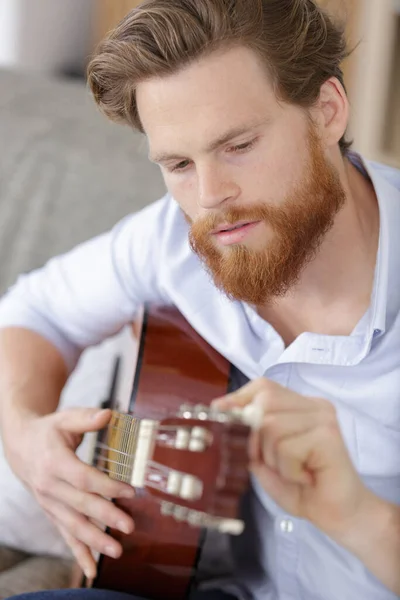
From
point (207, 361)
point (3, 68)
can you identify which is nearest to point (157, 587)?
point (207, 361)

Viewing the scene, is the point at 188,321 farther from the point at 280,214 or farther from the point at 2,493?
the point at 2,493

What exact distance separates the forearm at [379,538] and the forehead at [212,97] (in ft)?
0.99

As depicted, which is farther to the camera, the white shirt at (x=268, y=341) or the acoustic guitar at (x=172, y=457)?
the white shirt at (x=268, y=341)

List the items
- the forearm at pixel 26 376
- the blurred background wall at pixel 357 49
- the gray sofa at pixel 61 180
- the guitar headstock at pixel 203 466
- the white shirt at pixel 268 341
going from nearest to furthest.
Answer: the guitar headstock at pixel 203 466 < the white shirt at pixel 268 341 < the forearm at pixel 26 376 < the gray sofa at pixel 61 180 < the blurred background wall at pixel 357 49

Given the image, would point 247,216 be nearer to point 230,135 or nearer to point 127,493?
point 230,135

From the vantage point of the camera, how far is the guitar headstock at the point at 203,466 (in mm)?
442

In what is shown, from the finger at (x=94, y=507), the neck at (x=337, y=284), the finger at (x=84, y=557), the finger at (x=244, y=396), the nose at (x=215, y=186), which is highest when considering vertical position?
the nose at (x=215, y=186)

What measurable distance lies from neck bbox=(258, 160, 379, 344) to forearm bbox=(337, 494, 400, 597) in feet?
0.60

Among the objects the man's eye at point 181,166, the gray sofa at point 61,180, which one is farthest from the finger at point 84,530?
the gray sofa at point 61,180

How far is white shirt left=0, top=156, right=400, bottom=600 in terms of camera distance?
555 mm

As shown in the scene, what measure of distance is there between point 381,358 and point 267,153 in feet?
0.61

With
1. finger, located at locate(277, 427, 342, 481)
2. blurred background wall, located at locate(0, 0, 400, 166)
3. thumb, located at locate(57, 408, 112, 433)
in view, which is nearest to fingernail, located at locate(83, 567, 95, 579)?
thumb, located at locate(57, 408, 112, 433)

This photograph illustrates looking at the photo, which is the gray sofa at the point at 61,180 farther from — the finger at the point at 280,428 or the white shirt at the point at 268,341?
the finger at the point at 280,428

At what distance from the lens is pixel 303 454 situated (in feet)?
1.49
